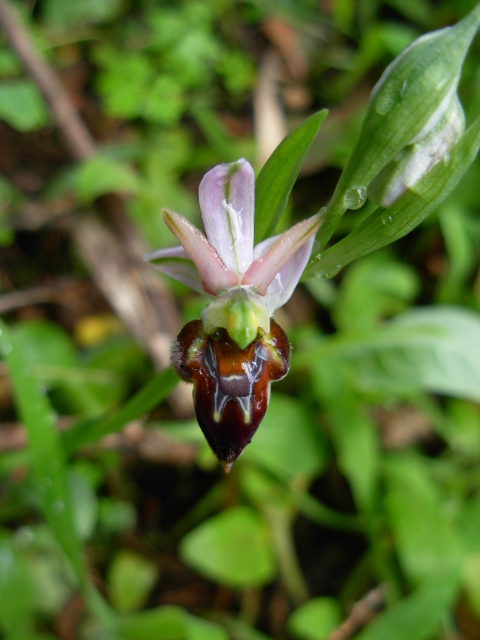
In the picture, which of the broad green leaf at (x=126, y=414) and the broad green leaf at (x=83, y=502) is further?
the broad green leaf at (x=83, y=502)

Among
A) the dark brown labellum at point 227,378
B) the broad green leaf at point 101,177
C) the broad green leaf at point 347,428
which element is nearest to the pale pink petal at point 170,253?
the dark brown labellum at point 227,378

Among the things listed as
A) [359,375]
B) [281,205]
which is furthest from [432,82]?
[359,375]

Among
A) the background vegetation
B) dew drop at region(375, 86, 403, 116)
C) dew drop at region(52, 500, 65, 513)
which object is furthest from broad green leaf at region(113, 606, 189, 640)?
dew drop at region(375, 86, 403, 116)

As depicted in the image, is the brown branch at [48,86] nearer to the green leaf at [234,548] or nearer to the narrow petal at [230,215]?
the green leaf at [234,548]

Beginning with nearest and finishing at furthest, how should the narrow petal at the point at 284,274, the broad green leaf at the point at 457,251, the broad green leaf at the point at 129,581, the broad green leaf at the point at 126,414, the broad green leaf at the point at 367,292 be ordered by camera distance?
the narrow petal at the point at 284,274 < the broad green leaf at the point at 126,414 < the broad green leaf at the point at 129,581 < the broad green leaf at the point at 367,292 < the broad green leaf at the point at 457,251

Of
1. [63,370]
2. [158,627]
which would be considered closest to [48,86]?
[63,370]

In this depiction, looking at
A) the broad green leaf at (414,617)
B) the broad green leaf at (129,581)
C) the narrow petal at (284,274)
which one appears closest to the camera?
the narrow petal at (284,274)

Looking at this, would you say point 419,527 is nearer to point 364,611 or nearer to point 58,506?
point 364,611

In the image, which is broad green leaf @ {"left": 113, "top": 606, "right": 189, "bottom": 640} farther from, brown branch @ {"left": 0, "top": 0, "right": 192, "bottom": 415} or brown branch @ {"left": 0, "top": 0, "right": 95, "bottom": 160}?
brown branch @ {"left": 0, "top": 0, "right": 95, "bottom": 160}
